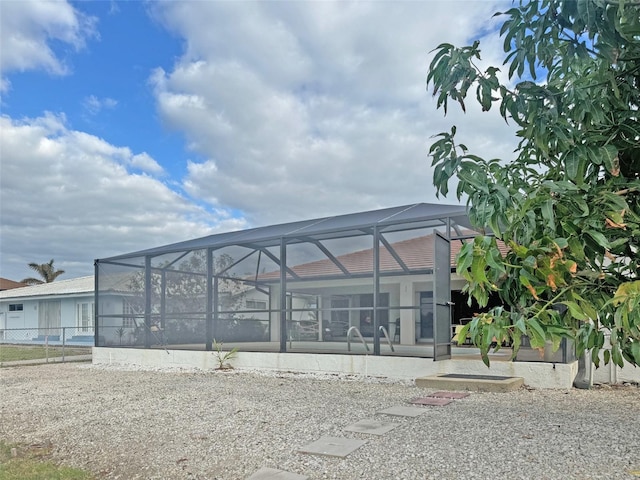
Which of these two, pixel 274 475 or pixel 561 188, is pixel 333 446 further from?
pixel 561 188

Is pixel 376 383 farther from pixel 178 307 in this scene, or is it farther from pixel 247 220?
pixel 247 220

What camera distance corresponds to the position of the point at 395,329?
922 cm

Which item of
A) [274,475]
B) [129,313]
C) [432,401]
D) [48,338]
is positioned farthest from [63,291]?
[274,475]

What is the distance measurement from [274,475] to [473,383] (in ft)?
13.8

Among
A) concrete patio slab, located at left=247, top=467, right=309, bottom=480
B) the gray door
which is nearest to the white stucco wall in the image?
the gray door

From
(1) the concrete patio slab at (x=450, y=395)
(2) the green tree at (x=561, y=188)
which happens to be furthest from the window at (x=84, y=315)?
(2) the green tree at (x=561, y=188)

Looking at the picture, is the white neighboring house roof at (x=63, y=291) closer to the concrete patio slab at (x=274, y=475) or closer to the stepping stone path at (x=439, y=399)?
the stepping stone path at (x=439, y=399)

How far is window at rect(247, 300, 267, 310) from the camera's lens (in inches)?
455

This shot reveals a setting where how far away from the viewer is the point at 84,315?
22172 millimetres

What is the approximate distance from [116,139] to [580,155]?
14.9 metres

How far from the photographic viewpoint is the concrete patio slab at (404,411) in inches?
218

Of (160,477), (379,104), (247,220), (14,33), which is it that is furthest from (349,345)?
(247,220)

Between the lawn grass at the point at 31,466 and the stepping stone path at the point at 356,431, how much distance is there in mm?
Result: 1460

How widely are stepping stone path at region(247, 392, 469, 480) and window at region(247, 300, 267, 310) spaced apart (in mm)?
5552
